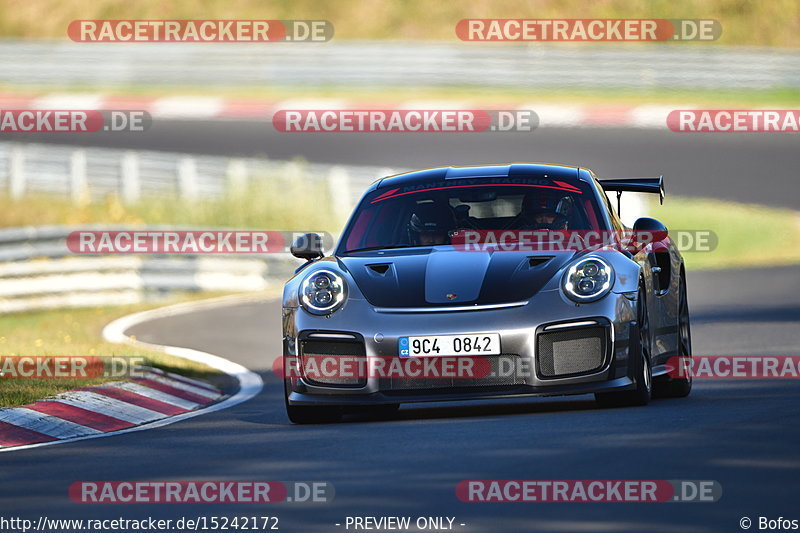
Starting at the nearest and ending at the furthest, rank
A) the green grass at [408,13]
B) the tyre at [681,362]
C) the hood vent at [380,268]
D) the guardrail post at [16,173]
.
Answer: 1. the hood vent at [380,268]
2. the tyre at [681,362]
3. the guardrail post at [16,173]
4. the green grass at [408,13]

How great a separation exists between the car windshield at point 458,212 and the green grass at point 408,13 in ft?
101

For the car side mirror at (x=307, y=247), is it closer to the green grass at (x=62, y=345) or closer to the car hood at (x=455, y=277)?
the car hood at (x=455, y=277)

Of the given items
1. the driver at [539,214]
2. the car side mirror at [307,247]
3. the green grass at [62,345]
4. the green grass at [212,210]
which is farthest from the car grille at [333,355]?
the green grass at [212,210]

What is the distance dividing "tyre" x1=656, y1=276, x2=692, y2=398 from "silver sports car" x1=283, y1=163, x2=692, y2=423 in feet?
0.33

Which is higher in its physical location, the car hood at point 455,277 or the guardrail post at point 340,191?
the guardrail post at point 340,191

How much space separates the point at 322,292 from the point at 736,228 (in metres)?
15.3

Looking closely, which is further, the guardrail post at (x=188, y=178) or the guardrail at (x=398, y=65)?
the guardrail at (x=398, y=65)

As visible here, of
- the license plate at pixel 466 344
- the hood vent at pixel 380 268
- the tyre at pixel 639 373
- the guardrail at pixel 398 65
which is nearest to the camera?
the license plate at pixel 466 344

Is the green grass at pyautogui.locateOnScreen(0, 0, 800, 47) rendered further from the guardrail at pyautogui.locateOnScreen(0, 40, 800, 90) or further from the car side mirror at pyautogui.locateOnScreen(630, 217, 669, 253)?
the car side mirror at pyautogui.locateOnScreen(630, 217, 669, 253)

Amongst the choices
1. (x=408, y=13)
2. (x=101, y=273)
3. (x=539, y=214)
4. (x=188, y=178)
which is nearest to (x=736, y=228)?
(x=188, y=178)

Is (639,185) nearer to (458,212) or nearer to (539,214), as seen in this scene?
(539,214)

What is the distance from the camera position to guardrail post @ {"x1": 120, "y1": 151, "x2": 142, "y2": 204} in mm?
24938

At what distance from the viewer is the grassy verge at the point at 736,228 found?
2105cm

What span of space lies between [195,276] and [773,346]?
9418 millimetres
